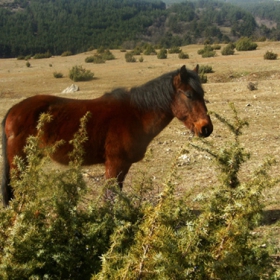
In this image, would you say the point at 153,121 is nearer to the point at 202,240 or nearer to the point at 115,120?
the point at 115,120

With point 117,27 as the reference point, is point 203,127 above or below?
above

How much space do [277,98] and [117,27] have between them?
86045 mm

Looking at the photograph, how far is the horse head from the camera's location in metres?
4.50

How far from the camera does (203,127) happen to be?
14.7 ft

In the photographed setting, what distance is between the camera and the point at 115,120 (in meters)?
4.64

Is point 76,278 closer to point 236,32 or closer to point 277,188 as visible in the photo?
point 277,188

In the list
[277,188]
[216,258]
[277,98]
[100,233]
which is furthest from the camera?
[277,98]

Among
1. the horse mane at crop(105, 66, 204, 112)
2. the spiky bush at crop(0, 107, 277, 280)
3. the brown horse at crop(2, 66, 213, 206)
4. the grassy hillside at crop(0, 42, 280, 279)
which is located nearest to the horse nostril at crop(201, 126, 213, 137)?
the brown horse at crop(2, 66, 213, 206)

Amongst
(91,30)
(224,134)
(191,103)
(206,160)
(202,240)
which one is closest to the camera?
(202,240)

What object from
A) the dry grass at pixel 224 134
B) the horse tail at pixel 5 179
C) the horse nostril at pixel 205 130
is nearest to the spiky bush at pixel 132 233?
the dry grass at pixel 224 134

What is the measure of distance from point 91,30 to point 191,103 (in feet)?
284

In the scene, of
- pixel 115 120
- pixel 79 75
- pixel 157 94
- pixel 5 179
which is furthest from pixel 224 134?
pixel 79 75

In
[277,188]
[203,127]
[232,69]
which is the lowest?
[232,69]

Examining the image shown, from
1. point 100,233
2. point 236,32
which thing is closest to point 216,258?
point 100,233
